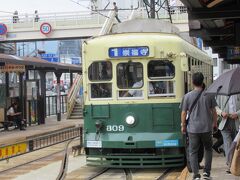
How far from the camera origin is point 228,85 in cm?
708

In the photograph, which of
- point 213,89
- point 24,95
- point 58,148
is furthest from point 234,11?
point 24,95

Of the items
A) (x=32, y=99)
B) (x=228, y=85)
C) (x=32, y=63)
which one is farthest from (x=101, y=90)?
(x=32, y=99)

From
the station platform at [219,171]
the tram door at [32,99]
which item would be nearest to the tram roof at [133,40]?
the station platform at [219,171]

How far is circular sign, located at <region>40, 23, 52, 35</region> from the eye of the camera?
142ft

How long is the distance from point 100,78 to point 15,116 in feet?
43.6

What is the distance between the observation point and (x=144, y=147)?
1062 cm

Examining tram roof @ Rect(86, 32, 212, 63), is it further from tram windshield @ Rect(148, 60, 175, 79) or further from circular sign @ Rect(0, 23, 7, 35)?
circular sign @ Rect(0, 23, 7, 35)

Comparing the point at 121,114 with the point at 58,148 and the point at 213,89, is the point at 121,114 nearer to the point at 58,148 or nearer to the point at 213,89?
the point at 213,89

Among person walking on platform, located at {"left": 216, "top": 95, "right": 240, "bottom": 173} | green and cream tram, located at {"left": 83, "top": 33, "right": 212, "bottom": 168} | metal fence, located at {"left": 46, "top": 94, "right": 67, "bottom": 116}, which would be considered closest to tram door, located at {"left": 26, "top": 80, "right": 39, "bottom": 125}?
metal fence, located at {"left": 46, "top": 94, "right": 67, "bottom": 116}

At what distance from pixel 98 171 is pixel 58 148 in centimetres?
624

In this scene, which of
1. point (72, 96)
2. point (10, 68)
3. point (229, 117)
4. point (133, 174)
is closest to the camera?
point (229, 117)

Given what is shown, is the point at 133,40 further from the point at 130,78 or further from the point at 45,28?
the point at 45,28

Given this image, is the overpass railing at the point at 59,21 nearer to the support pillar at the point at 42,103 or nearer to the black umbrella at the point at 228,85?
the support pillar at the point at 42,103

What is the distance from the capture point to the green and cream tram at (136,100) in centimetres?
1070
